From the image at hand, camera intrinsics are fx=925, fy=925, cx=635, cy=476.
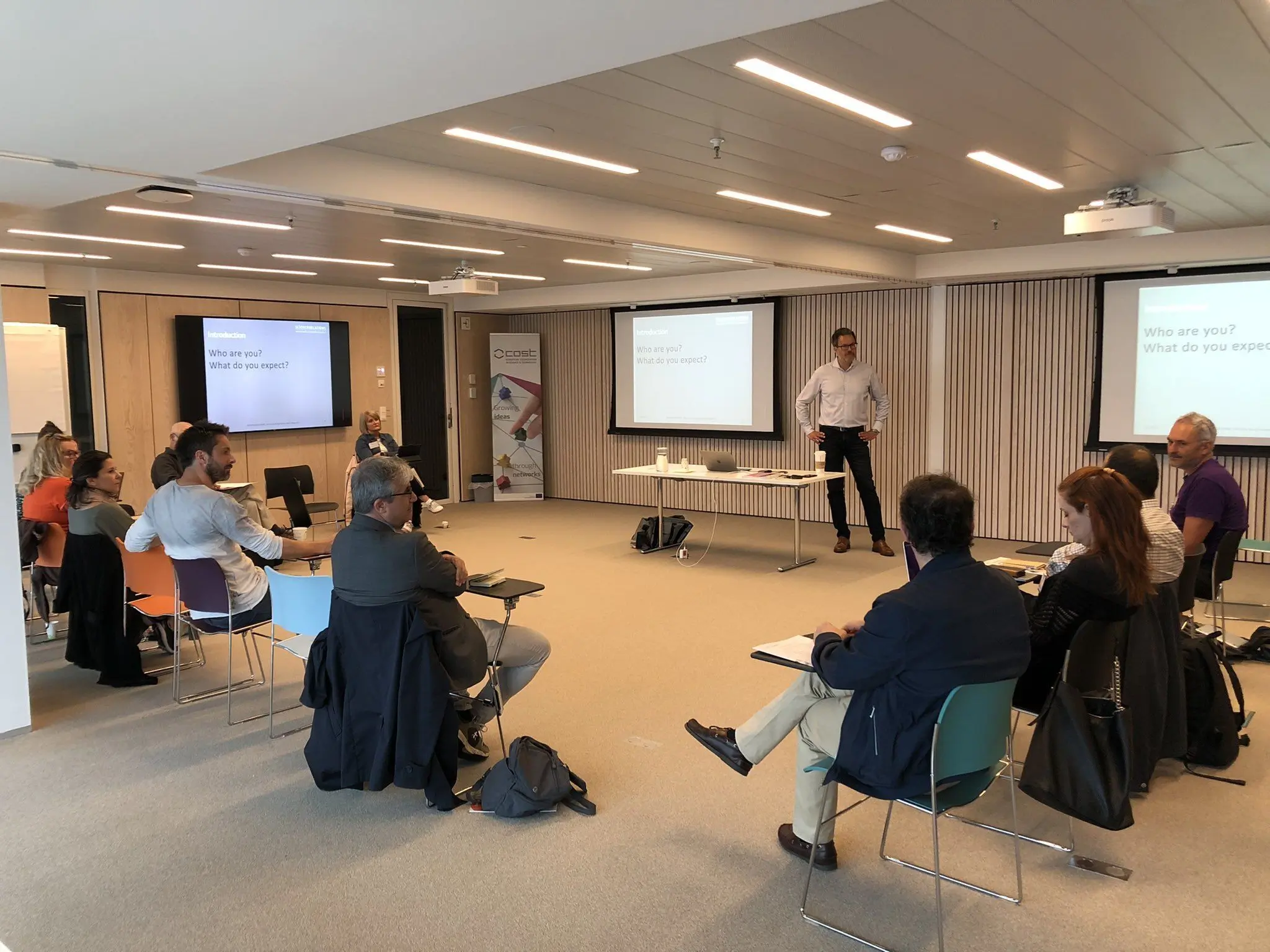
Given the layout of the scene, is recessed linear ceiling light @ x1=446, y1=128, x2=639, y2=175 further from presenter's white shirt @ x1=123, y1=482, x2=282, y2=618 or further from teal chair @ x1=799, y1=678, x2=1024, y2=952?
teal chair @ x1=799, y1=678, x2=1024, y2=952

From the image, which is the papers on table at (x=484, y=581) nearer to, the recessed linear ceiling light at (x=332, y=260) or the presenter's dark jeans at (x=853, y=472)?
the presenter's dark jeans at (x=853, y=472)

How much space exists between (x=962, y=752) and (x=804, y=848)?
2.68 feet

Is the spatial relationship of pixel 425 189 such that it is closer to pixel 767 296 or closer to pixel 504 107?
pixel 504 107

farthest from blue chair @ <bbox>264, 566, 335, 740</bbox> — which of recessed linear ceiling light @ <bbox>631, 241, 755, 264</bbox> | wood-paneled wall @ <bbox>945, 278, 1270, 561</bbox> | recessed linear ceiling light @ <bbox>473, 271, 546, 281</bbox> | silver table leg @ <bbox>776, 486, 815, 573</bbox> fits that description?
wood-paneled wall @ <bbox>945, 278, 1270, 561</bbox>

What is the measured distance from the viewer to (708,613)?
240 inches

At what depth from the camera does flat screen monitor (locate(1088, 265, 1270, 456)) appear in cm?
749

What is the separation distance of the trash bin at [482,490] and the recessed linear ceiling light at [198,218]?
20.1 ft

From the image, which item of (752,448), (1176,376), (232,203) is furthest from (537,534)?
(1176,376)

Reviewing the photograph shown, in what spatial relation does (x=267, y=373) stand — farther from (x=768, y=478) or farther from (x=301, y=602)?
(x=301, y=602)

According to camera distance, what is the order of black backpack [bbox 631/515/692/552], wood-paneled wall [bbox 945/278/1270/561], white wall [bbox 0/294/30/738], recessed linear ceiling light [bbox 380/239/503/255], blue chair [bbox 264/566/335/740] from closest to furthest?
blue chair [bbox 264/566/335/740]
white wall [bbox 0/294/30/738]
recessed linear ceiling light [bbox 380/239/503/255]
black backpack [bbox 631/515/692/552]
wood-paneled wall [bbox 945/278/1270/561]

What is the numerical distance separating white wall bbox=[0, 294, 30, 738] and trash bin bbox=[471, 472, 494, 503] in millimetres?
8144

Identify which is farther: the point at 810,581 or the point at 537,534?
the point at 537,534

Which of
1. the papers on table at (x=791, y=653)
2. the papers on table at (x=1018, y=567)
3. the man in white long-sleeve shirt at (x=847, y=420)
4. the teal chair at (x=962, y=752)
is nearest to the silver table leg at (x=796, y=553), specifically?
the man in white long-sleeve shirt at (x=847, y=420)

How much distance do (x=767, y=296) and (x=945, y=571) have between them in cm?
799
